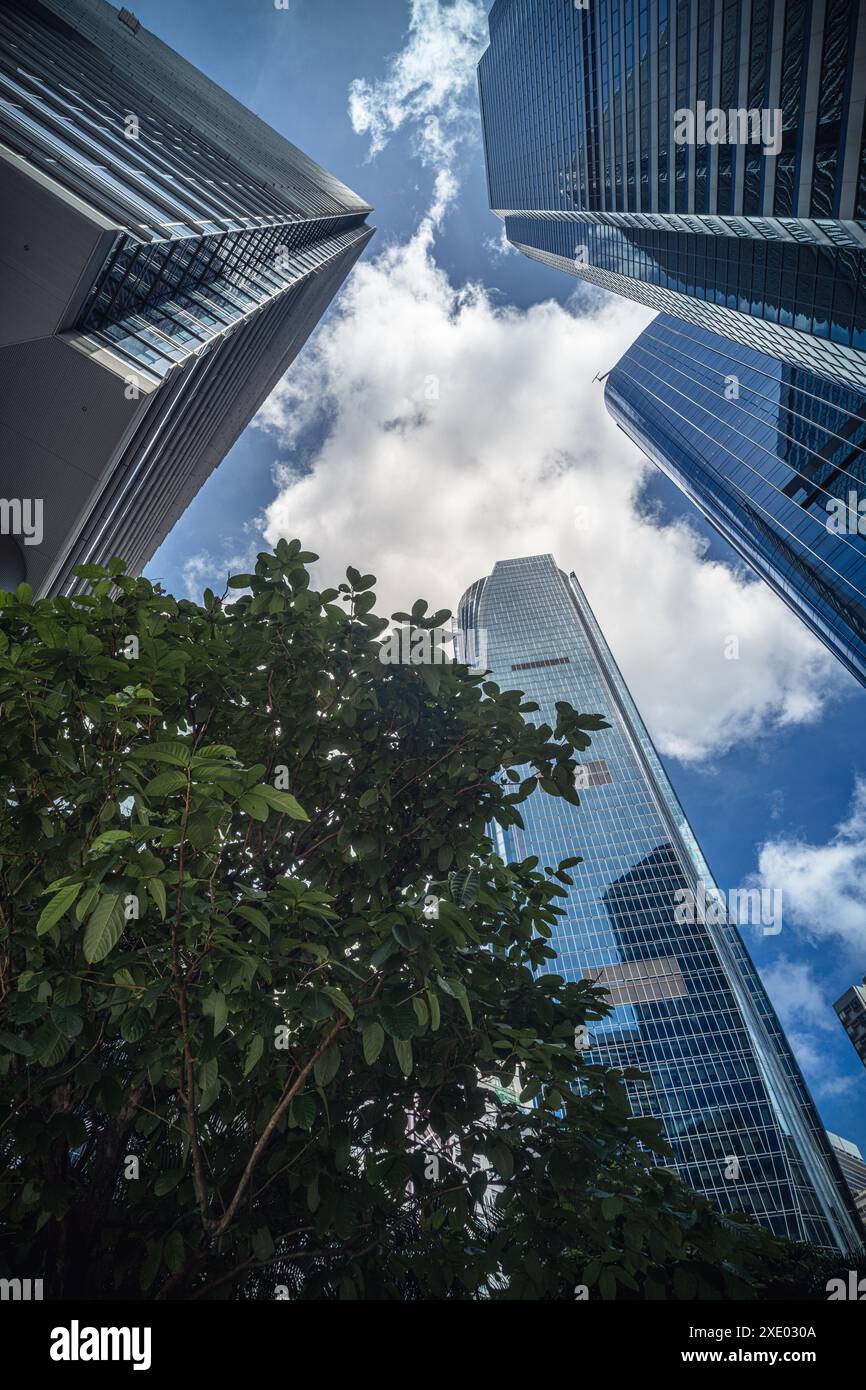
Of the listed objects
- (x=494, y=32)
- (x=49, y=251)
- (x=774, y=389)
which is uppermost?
(x=494, y=32)

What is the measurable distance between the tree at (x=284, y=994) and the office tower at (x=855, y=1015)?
13897 cm

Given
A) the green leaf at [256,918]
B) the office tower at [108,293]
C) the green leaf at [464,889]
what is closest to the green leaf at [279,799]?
the green leaf at [256,918]

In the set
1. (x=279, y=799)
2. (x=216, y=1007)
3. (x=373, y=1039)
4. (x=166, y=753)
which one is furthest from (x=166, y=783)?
(x=373, y=1039)

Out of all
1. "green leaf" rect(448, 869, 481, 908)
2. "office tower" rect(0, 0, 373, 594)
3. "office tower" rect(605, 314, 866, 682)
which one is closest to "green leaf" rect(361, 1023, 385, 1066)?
"green leaf" rect(448, 869, 481, 908)

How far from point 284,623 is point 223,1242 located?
459cm

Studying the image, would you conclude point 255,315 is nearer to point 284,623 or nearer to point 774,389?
point 284,623

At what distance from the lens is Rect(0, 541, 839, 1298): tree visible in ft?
11.4

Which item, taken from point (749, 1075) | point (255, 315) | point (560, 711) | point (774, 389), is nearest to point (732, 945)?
point (749, 1075)

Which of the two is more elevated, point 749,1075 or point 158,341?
point 158,341

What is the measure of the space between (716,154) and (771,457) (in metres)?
52.6

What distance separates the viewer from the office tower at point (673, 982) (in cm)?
7244

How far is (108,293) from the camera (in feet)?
64.5
